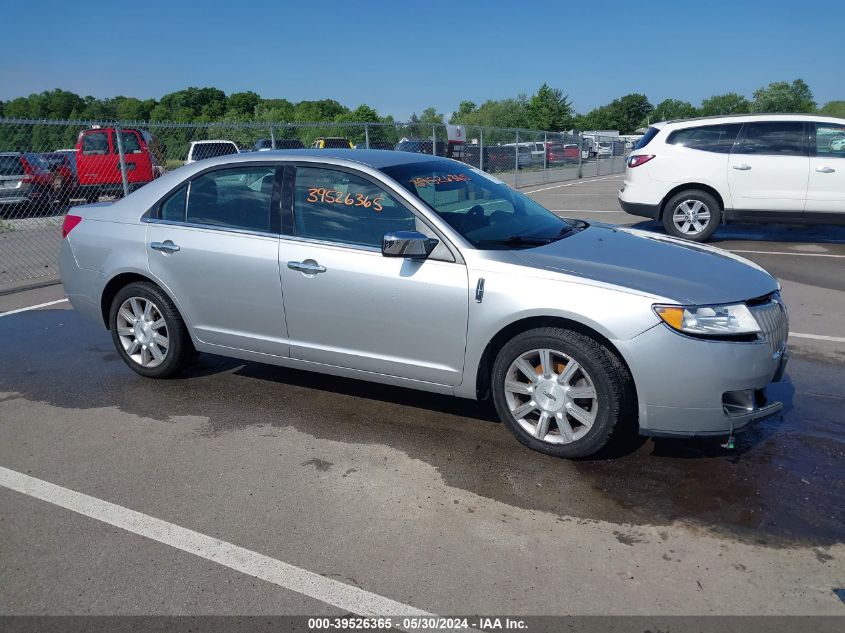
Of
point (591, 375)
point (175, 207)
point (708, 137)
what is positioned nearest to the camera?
point (591, 375)

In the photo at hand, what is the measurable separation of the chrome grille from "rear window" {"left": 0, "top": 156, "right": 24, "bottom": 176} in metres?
14.8

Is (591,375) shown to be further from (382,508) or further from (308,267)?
(308,267)

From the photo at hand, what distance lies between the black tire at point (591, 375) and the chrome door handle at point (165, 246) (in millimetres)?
2459

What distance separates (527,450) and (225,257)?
7.57 feet

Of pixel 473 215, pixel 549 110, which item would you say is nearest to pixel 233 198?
pixel 473 215

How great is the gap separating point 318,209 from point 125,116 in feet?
395

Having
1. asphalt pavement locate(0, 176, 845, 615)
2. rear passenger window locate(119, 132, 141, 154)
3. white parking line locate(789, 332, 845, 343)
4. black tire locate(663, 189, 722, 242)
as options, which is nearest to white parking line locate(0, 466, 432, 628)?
asphalt pavement locate(0, 176, 845, 615)

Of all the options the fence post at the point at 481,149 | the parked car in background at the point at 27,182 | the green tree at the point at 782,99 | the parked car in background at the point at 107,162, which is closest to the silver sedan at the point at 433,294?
the parked car in background at the point at 27,182

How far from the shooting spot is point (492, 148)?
73.2ft

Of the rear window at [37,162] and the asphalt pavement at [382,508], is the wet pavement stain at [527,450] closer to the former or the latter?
the asphalt pavement at [382,508]

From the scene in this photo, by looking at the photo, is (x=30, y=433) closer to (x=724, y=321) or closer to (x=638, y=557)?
(x=638, y=557)

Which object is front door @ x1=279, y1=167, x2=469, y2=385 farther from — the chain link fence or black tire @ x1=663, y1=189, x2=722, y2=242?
black tire @ x1=663, y1=189, x2=722, y2=242

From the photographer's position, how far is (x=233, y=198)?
5008 millimetres

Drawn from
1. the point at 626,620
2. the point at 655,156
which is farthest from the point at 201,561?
the point at 655,156
